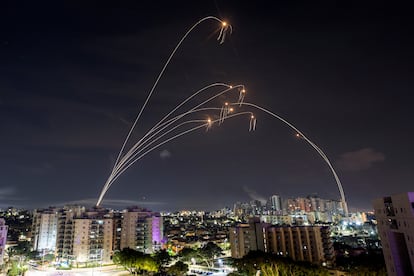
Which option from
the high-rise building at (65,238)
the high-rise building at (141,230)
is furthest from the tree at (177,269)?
the high-rise building at (65,238)

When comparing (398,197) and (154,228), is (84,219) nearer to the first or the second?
(154,228)

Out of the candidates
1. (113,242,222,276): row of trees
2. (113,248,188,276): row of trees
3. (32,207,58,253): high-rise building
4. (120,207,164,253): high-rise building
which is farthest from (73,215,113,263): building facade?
(113,248,188,276): row of trees

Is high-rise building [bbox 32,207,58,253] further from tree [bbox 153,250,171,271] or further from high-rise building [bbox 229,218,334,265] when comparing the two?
high-rise building [bbox 229,218,334,265]

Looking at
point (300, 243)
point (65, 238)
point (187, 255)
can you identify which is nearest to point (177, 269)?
point (187, 255)

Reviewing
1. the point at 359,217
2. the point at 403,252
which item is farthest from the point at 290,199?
the point at 403,252

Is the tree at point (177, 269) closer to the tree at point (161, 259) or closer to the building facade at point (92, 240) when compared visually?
the tree at point (161, 259)

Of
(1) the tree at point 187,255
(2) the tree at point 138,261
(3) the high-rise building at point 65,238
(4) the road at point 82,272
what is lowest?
(4) the road at point 82,272
